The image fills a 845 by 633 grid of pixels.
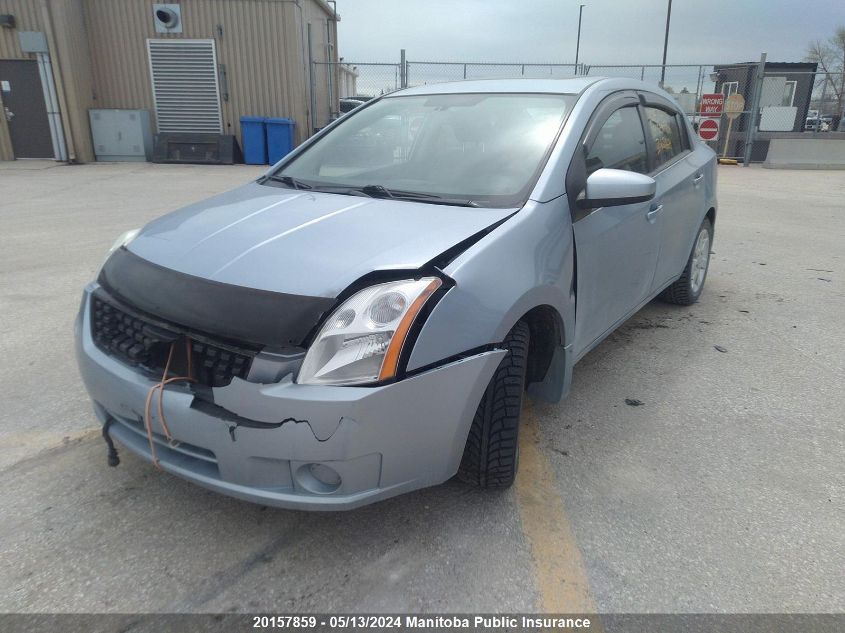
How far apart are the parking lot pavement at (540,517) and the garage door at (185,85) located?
13.8 meters

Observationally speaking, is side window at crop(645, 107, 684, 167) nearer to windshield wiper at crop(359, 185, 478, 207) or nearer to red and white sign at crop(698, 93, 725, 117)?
windshield wiper at crop(359, 185, 478, 207)

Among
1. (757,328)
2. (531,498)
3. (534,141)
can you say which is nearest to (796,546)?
(531,498)

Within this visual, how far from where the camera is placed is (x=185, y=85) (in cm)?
1595

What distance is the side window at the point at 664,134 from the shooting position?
3.76 metres

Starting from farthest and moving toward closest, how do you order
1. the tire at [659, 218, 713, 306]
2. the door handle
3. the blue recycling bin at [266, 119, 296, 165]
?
the blue recycling bin at [266, 119, 296, 165] → the tire at [659, 218, 713, 306] → the door handle

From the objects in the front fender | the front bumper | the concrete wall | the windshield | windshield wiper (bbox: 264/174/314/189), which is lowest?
the concrete wall

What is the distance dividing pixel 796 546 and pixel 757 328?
257cm

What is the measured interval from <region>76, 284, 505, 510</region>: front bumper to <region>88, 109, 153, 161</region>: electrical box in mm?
15872

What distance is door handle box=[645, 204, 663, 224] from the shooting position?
3.37 m

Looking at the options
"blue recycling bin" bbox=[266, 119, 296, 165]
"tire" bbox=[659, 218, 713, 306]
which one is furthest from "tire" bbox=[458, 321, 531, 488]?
"blue recycling bin" bbox=[266, 119, 296, 165]

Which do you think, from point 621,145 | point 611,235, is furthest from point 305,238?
point 621,145

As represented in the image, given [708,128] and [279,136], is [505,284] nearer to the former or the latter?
[279,136]

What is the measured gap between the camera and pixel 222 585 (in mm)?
1962

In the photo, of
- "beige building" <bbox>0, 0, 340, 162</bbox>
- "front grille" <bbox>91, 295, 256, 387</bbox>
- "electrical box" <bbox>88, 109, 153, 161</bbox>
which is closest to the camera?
"front grille" <bbox>91, 295, 256, 387</bbox>
